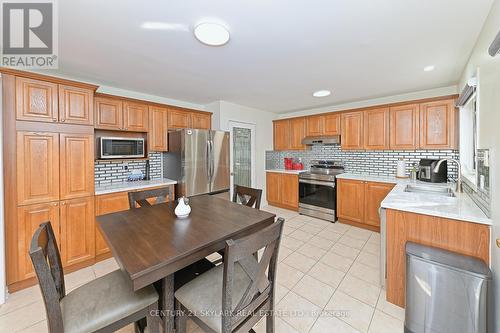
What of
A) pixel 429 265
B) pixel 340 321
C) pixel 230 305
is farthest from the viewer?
pixel 340 321

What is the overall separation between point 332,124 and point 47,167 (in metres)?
4.44

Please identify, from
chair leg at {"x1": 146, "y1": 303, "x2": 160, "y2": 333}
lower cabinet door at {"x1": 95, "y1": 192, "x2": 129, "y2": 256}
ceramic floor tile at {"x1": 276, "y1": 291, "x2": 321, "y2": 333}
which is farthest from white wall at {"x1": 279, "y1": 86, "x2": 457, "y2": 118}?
chair leg at {"x1": 146, "y1": 303, "x2": 160, "y2": 333}

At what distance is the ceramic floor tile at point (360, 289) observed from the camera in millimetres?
1907

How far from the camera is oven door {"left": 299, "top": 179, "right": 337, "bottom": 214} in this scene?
392 cm

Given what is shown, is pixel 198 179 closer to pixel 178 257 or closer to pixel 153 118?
pixel 153 118

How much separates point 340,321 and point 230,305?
1.19 metres

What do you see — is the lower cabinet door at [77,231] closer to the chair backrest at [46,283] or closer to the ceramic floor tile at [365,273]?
the chair backrest at [46,283]

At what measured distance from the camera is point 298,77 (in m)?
2.78

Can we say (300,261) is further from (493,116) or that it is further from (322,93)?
(322,93)

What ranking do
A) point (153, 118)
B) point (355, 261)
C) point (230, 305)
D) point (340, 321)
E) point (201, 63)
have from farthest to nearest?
point (153, 118) → point (355, 261) → point (201, 63) → point (340, 321) → point (230, 305)

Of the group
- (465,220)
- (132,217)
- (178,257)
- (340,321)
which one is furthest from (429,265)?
(132,217)

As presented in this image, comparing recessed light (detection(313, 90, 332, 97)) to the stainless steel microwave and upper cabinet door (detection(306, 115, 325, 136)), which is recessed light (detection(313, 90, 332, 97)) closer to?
upper cabinet door (detection(306, 115, 325, 136))

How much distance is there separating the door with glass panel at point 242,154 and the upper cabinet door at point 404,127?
268cm

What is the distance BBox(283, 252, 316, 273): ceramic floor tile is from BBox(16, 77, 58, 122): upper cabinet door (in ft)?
10.3
